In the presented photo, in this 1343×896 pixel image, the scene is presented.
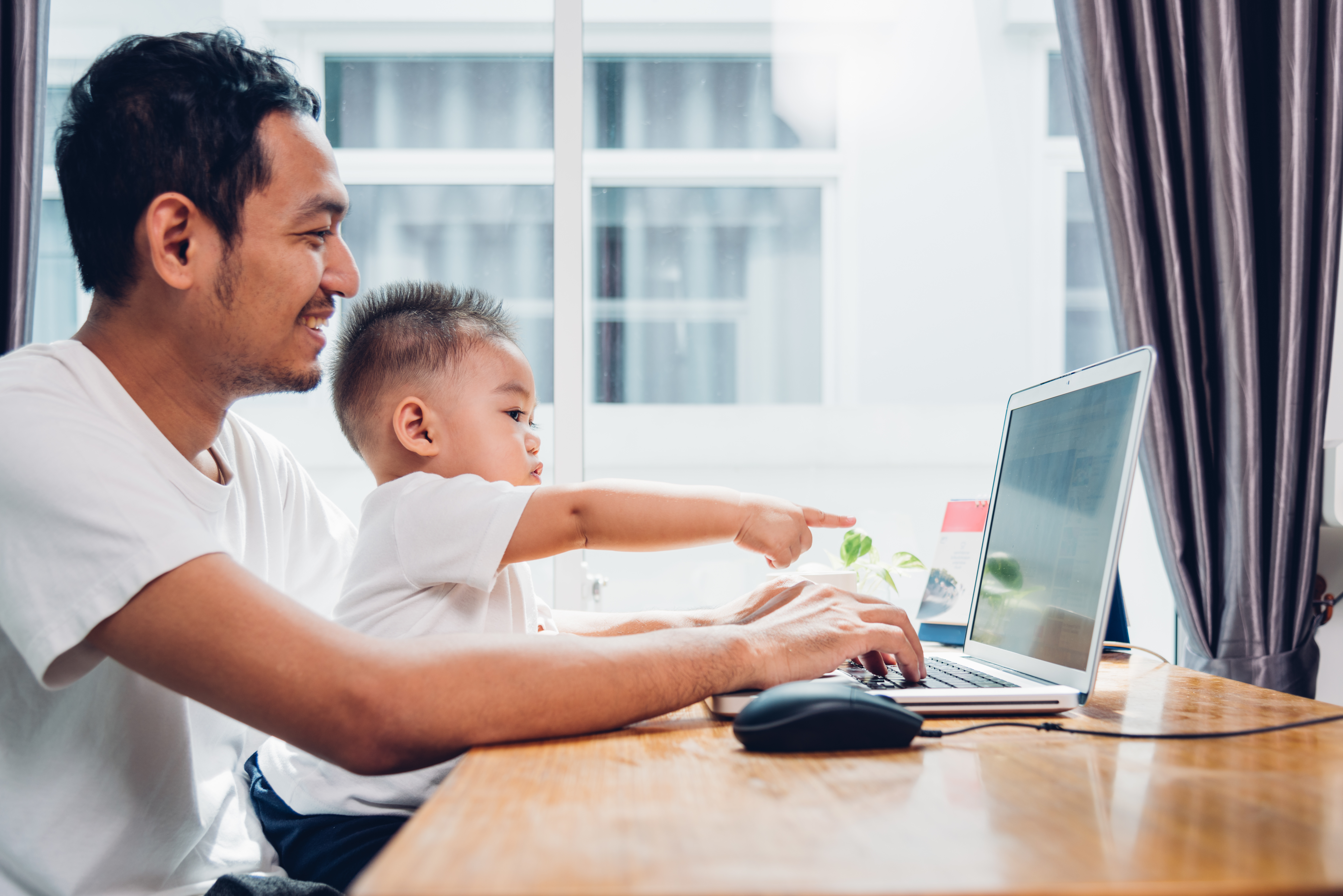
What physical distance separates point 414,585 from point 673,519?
1.08ft

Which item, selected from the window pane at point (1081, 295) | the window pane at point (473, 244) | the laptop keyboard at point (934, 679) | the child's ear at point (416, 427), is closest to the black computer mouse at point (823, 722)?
the laptop keyboard at point (934, 679)

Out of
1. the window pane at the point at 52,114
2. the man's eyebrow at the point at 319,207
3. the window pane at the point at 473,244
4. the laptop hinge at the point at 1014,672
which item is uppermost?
the window pane at the point at 52,114

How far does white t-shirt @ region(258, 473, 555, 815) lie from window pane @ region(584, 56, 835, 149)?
127 cm

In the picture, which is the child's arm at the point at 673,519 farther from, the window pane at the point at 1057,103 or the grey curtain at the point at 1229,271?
the window pane at the point at 1057,103

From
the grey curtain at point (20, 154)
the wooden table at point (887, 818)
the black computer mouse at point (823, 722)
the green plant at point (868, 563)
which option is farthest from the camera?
the grey curtain at point (20, 154)

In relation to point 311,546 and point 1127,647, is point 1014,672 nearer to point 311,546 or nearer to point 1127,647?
point 1127,647

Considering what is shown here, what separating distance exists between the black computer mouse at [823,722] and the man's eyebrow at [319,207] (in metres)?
0.81

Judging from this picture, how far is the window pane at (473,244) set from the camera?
2115 millimetres

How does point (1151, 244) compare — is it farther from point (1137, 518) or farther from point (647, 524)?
point (647, 524)

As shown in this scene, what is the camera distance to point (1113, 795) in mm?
618

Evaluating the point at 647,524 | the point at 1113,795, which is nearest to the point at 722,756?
the point at 1113,795

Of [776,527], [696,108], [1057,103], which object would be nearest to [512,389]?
[776,527]

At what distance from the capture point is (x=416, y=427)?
1.22 metres

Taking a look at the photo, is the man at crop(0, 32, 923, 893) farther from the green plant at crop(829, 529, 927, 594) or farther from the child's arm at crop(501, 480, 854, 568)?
the green plant at crop(829, 529, 927, 594)
